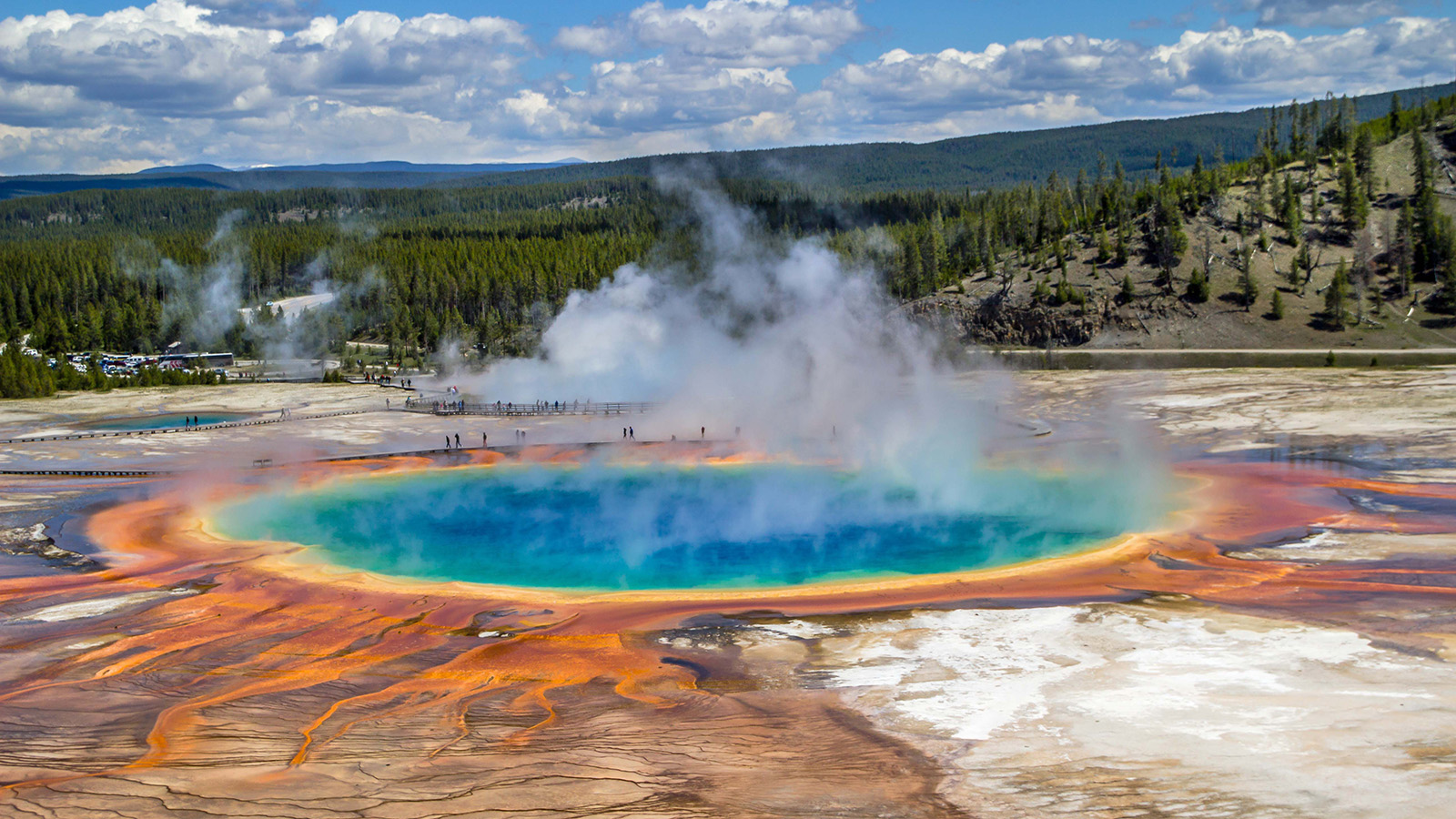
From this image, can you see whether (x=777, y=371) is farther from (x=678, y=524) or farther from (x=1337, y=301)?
(x=1337, y=301)

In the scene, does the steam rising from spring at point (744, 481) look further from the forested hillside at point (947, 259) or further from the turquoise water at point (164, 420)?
the forested hillside at point (947, 259)

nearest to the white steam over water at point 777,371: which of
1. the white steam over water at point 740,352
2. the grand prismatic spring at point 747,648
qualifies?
the white steam over water at point 740,352

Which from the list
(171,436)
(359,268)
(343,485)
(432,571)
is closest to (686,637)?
(432,571)

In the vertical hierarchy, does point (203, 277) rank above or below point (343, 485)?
above

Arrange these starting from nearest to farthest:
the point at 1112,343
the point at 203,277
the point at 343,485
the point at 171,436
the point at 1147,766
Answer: the point at 1147,766
the point at 343,485
the point at 171,436
the point at 1112,343
the point at 203,277

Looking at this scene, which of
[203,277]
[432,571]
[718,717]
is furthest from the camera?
[203,277]

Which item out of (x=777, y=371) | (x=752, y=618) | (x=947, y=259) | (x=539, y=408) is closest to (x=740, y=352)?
(x=777, y=371)

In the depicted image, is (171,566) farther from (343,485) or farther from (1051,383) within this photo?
(1051,383)

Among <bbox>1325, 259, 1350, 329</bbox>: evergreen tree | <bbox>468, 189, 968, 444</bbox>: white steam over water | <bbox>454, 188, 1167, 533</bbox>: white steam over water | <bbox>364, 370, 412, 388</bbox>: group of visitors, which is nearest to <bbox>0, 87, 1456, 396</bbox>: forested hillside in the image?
<bbox>1325, 259, 1350, 329</bbox>: evergreen tree

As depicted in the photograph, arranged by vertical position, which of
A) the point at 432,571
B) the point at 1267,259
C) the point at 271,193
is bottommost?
the point at 432,571
